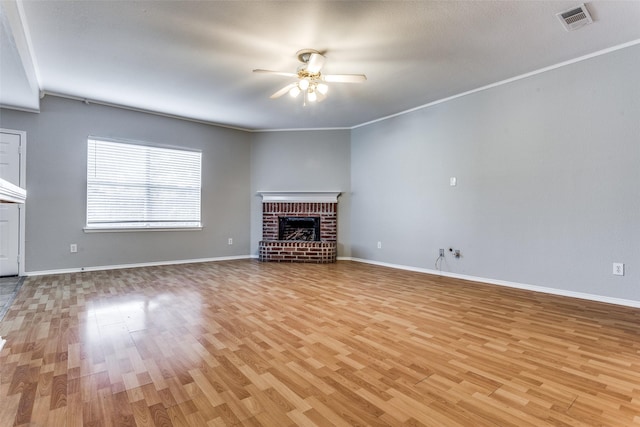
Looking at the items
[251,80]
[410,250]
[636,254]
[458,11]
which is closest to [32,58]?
[251,80]

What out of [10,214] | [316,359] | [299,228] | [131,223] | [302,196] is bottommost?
[316,359]

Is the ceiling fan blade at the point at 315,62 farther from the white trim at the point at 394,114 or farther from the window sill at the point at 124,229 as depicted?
the window sill at the point at 124,229

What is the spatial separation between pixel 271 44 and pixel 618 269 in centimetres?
415

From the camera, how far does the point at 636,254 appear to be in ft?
9.82

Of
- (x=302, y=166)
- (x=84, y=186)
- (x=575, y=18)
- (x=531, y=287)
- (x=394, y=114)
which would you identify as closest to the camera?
(x=575, y=18)

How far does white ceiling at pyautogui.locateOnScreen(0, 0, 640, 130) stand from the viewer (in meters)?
2.51

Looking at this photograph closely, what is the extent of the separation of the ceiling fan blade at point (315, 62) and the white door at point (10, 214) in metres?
4.18

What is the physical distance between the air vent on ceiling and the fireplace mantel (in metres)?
4.00

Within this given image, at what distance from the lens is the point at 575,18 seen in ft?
8.58

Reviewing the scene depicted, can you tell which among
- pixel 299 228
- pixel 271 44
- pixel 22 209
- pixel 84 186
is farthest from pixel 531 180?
pixel 22 209

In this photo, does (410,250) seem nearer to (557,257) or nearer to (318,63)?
(557,257)

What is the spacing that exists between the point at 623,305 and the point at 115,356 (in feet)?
14.6

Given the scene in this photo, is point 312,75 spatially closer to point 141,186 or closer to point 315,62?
point 315,62

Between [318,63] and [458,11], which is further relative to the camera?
[318,63]
